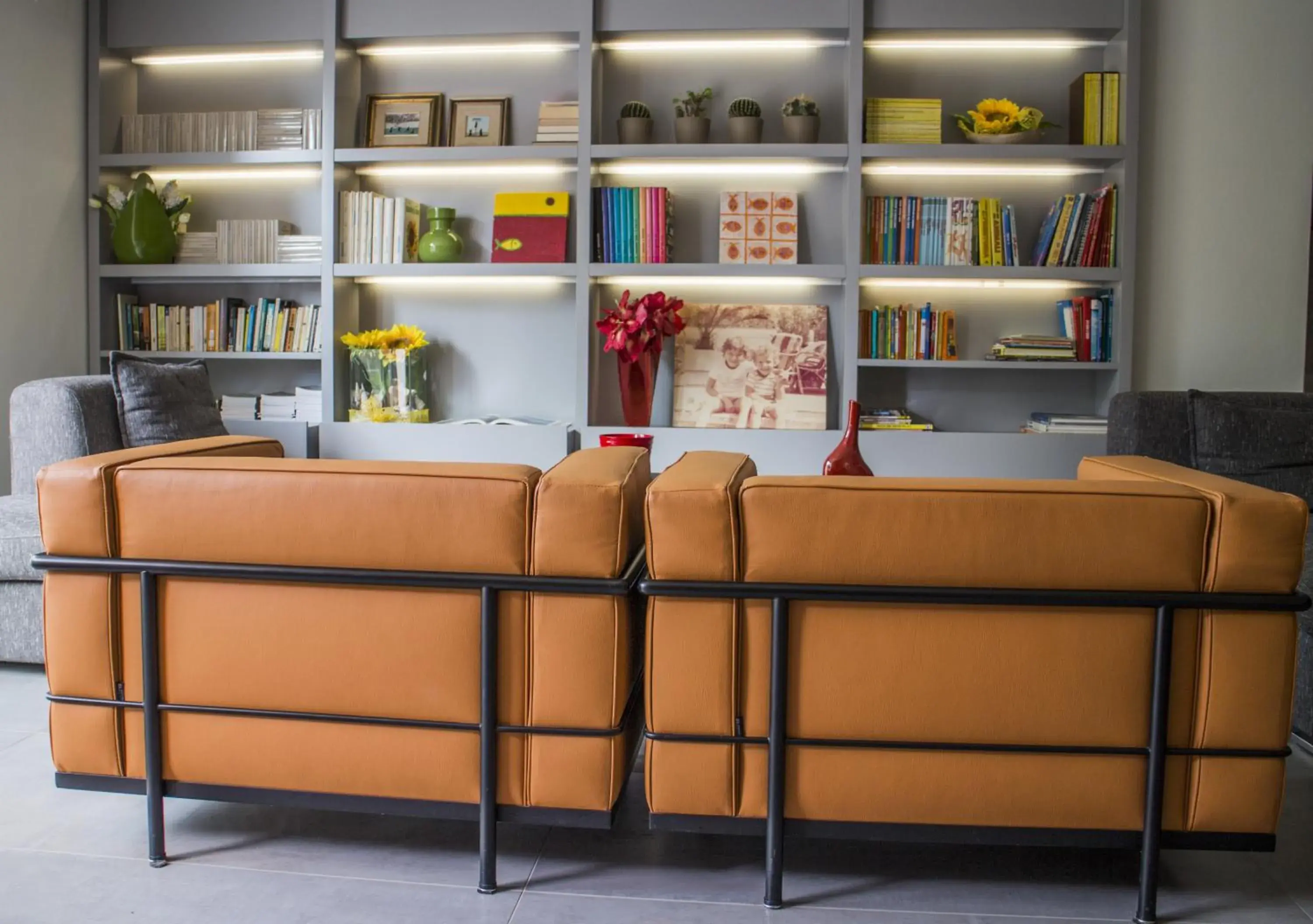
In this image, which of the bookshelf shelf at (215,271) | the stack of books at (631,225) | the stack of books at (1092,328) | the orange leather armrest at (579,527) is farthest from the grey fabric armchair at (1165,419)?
the bookshelf shelf at (215,271)

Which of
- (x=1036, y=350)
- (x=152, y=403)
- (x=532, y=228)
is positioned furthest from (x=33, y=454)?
(x=1036, y=350)

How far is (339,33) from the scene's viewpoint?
4711 mm

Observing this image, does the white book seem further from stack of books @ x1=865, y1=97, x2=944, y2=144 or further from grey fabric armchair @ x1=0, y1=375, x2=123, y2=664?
stack of books @ x1=865, y1=97, x2=944, y2=144

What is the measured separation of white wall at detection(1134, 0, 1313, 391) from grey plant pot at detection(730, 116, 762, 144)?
5.05 ft

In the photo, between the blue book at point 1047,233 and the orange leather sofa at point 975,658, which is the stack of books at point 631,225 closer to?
the blue book at point 1047,233

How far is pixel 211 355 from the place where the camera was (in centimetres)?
491

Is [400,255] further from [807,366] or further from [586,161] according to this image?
[807,366]

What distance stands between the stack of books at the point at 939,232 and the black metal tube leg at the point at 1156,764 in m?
3.09

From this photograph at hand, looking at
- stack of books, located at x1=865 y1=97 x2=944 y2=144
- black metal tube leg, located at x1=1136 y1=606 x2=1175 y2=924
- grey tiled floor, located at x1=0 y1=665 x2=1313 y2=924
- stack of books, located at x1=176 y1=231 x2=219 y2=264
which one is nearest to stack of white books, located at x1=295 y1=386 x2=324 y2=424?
stack of books, located at x1=176 y1=231 x2=219 y2=264

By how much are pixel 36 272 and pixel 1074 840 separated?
452 cm

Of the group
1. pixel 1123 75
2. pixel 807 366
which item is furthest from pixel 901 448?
pixel 1123 75

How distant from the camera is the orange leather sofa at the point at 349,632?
69.5 inches

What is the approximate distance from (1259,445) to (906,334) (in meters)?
1.56

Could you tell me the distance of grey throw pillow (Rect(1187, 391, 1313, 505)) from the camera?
3299 millimetres
